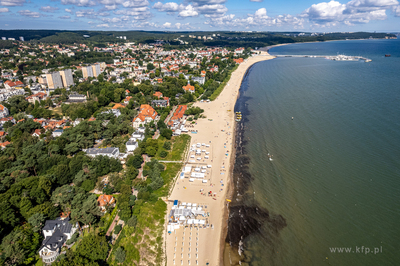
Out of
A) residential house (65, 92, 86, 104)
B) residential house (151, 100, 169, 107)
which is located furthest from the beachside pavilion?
residential house (65, 92, 86, 104)

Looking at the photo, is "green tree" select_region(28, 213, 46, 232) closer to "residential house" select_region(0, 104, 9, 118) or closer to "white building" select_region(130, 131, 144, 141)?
"white building" select_region(130, 131, 144, 141)

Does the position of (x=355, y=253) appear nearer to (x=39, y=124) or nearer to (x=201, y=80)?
(x=39, y=124)

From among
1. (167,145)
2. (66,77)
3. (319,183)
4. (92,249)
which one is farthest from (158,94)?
(92,249)

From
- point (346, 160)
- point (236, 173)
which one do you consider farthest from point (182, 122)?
point (346, 160)

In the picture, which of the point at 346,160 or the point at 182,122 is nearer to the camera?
the point at 346,160

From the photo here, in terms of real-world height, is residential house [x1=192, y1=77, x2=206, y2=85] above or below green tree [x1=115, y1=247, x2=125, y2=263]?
above
